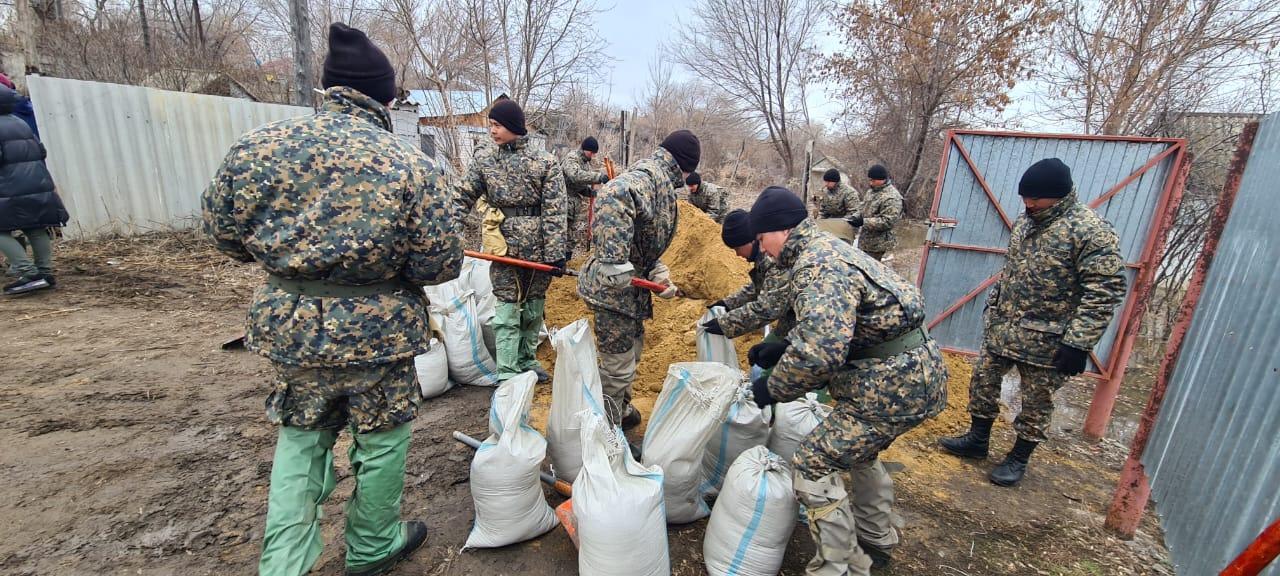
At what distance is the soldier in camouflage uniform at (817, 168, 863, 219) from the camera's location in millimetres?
6402

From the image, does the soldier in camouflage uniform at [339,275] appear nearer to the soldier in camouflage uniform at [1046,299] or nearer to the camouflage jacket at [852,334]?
the camouflage jacket at [852,334]

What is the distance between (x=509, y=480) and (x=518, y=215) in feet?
6.24

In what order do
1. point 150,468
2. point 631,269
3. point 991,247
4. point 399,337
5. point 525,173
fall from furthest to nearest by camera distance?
1. point 991,247
2. point 525,173
3. point 631,269
4. point 150,468
5. point 399,337

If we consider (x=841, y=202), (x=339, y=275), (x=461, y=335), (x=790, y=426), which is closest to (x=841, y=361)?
(x=790, y=426)

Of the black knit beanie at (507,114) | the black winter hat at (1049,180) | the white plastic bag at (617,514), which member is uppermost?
the black knit beanie at (507,114)

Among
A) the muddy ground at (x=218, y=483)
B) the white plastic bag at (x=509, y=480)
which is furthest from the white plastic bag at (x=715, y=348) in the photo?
the white plastic bag at (x=509, y=480)

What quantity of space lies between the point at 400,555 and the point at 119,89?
690 centimetres

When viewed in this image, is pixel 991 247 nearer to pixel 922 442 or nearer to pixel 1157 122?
pixel 922 442

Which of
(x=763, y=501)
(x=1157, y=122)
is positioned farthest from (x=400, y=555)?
(x=1157, y=122)

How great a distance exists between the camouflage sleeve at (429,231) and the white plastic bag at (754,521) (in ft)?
4.40

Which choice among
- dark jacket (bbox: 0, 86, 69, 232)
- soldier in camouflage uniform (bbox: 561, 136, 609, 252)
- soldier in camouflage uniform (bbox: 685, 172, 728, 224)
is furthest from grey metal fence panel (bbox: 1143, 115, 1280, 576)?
dark jacket (bbox: 0, 86, 69, 232)

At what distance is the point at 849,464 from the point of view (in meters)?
2.02

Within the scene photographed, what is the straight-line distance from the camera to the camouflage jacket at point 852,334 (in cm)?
182

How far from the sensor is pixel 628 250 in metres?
2.74
